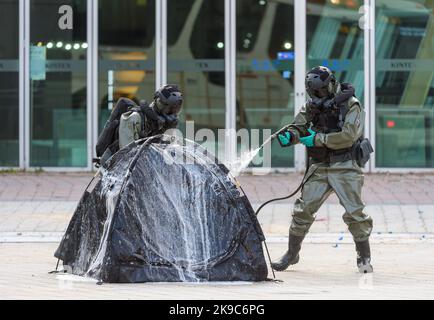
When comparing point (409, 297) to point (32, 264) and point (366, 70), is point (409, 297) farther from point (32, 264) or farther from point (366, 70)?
point (366, 70)

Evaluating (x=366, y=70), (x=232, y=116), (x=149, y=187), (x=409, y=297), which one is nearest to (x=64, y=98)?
(x=232, y=116)

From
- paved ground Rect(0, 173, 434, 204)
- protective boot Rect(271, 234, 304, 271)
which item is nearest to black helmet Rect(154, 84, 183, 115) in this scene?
protective boot Rect(271, 234, 304, 271)

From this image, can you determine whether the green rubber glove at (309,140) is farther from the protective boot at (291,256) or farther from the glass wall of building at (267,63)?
the glass wall of building at (267,63)

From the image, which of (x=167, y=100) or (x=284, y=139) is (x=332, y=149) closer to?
(x=284, y=139)

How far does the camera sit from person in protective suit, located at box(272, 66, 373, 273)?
10.1m

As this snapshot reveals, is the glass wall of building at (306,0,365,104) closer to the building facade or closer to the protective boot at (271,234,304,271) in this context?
the building facade

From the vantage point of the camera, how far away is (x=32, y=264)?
10984 millimetres

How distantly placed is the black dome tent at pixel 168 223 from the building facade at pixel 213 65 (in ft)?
32.8

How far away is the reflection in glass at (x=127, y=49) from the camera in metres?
20.2

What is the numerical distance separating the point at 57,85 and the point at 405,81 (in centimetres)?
578

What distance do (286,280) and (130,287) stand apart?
1460 millimetres

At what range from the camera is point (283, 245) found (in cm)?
1264

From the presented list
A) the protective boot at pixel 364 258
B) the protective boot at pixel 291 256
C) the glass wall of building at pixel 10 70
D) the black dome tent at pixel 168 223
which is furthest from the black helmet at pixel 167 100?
the glass wall of building at pixel 10 70

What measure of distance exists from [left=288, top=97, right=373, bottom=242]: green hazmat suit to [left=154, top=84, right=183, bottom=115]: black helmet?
994 mm
